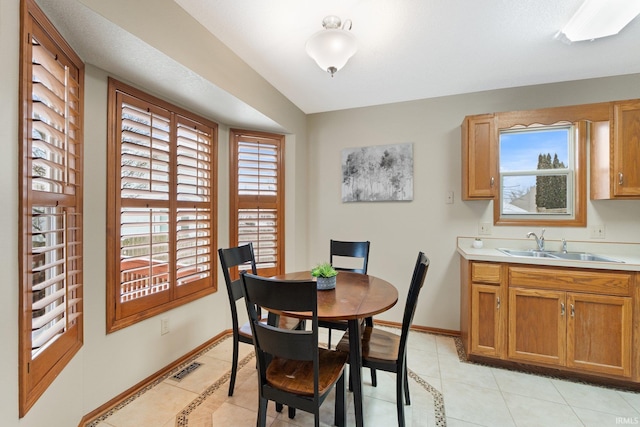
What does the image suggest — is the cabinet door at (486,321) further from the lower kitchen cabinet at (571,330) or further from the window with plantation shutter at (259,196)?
the window with plantation shutter at (259,196)

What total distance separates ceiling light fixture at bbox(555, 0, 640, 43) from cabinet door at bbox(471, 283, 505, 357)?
1933 millimetres

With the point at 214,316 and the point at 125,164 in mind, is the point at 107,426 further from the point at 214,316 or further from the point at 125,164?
the point at 125,164

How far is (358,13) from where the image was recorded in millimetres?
1758

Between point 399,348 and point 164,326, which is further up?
point 399,348

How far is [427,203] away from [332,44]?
6.66 ft

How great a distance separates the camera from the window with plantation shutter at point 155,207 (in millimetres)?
1910

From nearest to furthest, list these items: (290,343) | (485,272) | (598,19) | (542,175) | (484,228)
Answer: (290,343) → (598,19) → (485,272) → (542,175) → (484,228)

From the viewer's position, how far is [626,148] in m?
2.23

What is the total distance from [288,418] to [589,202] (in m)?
3.14

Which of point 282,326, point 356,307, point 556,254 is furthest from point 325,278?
point 556,254

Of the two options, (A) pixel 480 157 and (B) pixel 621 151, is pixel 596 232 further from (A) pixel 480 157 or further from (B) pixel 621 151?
(A) pixel 480 157

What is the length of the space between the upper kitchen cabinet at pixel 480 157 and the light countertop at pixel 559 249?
520 mm

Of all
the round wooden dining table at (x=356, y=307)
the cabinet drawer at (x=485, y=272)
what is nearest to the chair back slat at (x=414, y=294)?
the round wooden dining table at (x=356, y=307)

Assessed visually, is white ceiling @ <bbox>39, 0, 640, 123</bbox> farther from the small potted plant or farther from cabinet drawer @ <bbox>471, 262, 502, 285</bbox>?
cabinet drawer @ <bbox>471, 262, 502, 285</bbox>
